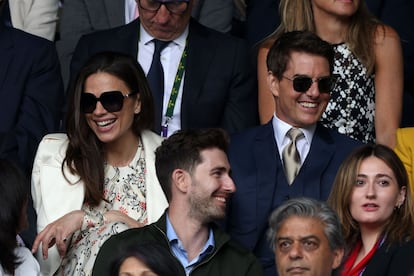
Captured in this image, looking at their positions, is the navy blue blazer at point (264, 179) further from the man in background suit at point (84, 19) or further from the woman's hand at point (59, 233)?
the man in background suit at point (84, 19)

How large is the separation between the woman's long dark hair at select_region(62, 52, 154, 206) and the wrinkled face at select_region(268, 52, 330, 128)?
698 mm

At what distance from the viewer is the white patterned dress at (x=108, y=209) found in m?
8.03

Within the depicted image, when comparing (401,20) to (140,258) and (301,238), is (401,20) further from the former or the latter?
(140,258)

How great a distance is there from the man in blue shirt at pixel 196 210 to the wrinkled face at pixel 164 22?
128cm

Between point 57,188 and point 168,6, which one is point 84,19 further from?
point 57,188

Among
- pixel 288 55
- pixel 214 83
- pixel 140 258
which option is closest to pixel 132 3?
pixel 214 83

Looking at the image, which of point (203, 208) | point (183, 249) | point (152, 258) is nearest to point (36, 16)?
point (203, 208)

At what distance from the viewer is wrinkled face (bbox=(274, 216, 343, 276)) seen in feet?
24.2

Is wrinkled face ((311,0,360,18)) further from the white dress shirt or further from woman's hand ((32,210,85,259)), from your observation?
woman's hand ((32,210,85,259))

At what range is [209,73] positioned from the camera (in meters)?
9.29

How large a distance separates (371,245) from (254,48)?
2102 mm

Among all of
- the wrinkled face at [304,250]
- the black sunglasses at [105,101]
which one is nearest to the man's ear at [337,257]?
the wrinkled face at [304,250]

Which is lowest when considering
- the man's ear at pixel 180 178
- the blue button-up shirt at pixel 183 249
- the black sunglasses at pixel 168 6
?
the blue button-up shirt at pixel 183 249

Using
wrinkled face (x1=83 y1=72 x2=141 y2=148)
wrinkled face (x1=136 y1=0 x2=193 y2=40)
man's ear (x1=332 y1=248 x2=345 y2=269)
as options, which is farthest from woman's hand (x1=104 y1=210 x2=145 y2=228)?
wrinkled face (x1=136 y1=0 x2=193 y2=40)
